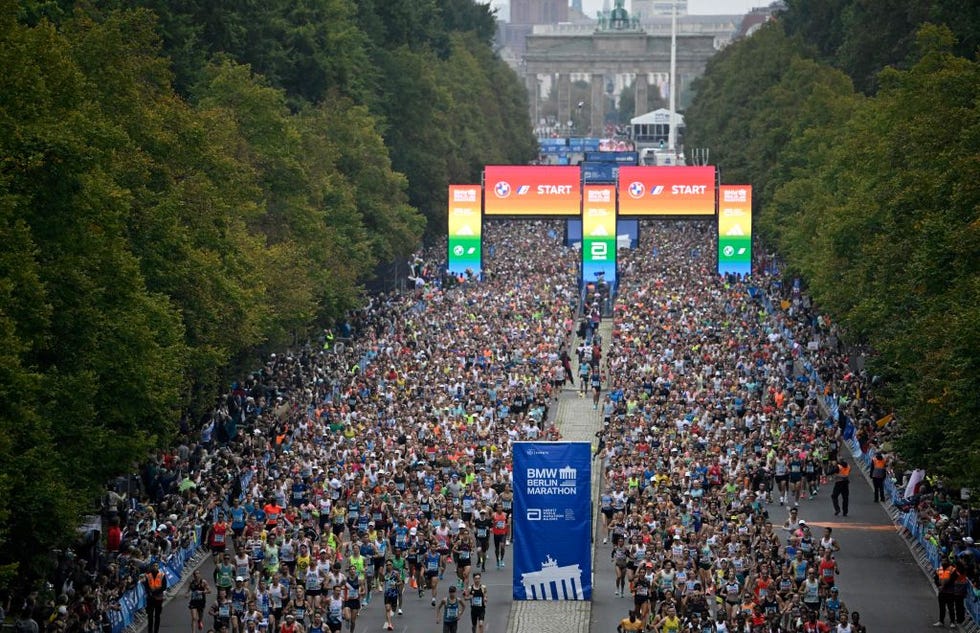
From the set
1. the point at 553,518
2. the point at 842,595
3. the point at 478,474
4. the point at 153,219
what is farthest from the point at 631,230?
the point at 553,518

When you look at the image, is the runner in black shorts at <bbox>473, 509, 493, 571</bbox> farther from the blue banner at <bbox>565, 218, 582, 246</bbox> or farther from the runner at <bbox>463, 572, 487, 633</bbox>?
the blue banner at <bbox>565, 218, 582, 246</bbox>

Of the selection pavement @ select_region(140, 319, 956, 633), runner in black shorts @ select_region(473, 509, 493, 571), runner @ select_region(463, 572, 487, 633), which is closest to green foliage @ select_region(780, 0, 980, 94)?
pavement @ select_region(140, 319, 956, 633)

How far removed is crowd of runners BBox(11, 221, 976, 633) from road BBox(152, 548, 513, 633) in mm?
222

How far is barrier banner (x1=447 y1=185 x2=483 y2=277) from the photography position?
8838 cm

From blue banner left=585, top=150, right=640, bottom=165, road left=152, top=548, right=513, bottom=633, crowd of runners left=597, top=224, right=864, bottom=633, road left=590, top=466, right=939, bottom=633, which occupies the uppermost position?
blue banner left=585, top=150, right=640, bottom=165

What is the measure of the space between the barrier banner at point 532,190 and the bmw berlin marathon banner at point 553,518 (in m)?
52.3

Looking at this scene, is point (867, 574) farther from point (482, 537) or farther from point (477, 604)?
point (477, 604)

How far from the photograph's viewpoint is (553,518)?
1475 inches

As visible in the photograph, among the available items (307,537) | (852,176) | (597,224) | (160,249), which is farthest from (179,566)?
(597,224)

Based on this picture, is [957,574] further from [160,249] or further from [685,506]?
[160,249]

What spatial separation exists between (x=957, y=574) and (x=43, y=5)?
112 feet

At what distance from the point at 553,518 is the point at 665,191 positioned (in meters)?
53.7

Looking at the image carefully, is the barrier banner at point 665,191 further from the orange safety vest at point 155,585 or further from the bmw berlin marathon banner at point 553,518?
the orange safety vest at point 155,585

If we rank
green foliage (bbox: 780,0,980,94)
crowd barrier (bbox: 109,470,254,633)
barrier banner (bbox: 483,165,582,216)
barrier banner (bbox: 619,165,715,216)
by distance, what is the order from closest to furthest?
crowd barrier (bbox: 109,470,254,633)
green foliage (bbox: 780,0,980,94)
barrier banner (bbox: 483,165,582,216)
barrier banner (bbox: 619,165,715,216)
